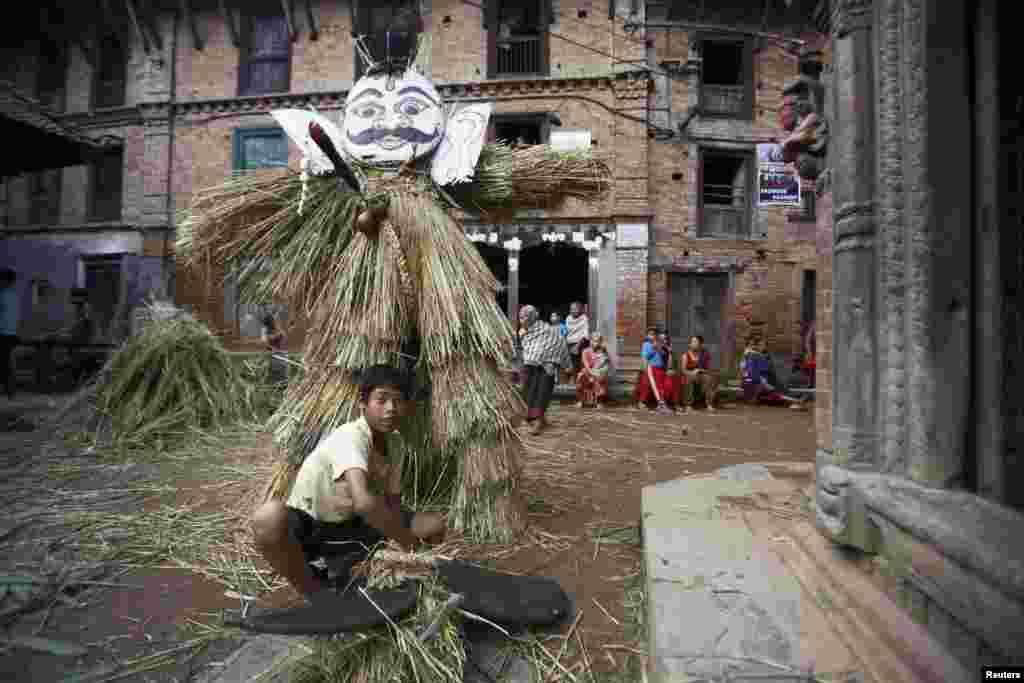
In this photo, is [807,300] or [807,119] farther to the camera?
[807,300]

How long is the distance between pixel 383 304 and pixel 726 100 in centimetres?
1178

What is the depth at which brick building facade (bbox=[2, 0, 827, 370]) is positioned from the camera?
11227mm

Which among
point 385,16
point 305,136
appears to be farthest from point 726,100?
point 305,136

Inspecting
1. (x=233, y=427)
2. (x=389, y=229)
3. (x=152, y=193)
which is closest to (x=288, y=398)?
(x=389, y=229)

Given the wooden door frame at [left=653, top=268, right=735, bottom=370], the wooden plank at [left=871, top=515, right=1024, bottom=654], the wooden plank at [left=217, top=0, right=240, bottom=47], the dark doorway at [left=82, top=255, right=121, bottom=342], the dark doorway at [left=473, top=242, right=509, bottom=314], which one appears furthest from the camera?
the dark doorway at [left=82, top=255, right=121, bottom=342]

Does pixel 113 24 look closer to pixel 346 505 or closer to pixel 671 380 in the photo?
pixel 671 380

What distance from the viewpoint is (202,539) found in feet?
10.1

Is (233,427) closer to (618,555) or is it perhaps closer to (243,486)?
(243,486)

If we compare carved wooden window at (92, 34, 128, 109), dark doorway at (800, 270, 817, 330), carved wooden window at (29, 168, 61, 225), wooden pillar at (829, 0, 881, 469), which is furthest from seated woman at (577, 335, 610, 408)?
carved wooden window at (29, 168, 61, 225)

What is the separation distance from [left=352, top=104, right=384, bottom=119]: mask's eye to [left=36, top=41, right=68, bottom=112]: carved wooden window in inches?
626

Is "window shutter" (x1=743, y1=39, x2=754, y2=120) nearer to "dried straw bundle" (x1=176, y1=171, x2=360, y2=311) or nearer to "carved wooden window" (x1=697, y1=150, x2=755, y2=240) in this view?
"carved wooden window" (x1=697, y1=150, x2=755, y2=240)

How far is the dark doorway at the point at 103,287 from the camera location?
43.5 ft

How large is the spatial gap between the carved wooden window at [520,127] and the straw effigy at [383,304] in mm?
9173

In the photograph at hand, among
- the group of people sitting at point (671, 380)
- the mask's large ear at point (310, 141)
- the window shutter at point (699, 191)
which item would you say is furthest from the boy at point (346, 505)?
the window shutter at point (699, 191)
